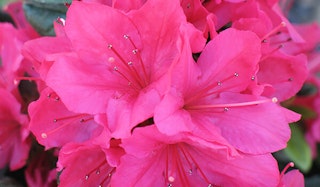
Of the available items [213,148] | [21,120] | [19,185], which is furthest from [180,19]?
[19,185]

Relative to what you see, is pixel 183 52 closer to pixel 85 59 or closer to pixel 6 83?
pixel 85 59

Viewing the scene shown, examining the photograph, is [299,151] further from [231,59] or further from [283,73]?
[231,59]

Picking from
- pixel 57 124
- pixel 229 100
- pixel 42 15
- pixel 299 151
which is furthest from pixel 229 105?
pixel 299 151

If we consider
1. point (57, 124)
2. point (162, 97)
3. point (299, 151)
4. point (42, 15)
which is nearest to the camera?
point (162, 97)

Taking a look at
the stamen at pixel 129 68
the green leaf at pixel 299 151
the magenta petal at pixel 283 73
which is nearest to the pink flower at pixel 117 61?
the stamen at pixel 129 68

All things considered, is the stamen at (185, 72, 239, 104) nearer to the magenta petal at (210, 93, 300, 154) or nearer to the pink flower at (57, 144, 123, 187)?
the magenta petal at (210, 93, 300, 154)

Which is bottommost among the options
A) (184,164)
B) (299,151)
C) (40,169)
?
(299,151)

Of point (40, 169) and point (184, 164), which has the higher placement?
point (184, 164)
